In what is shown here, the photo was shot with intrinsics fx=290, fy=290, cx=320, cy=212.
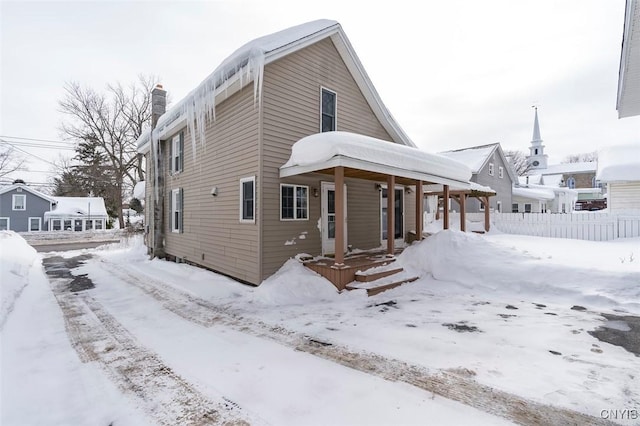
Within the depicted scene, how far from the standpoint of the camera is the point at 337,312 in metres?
5.13

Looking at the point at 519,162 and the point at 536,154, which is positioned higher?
the point at 536,154

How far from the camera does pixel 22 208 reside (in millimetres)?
27641

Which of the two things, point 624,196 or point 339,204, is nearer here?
point 339,204

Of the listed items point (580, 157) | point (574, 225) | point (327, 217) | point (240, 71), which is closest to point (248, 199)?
point (327, 217)

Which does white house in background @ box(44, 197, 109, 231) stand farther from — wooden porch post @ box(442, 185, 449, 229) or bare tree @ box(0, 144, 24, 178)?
wooden porch post @ box(442, 185, 449, 229)

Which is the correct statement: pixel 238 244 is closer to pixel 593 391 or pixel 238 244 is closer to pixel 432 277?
pixel 432 277

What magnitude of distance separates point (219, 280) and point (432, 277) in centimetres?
538

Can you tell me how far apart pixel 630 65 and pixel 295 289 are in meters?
7.20

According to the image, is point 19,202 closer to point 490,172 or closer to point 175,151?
point 175,151

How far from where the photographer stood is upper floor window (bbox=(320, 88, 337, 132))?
328 inches

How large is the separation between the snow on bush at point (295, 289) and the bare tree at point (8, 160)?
1348 inches

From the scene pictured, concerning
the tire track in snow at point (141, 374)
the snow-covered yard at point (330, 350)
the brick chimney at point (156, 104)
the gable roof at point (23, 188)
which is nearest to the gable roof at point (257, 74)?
the brick chimney at point (156, 104)

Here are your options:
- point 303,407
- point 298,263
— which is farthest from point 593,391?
point 298,263

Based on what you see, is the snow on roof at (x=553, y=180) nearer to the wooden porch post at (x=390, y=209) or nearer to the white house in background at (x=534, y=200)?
the white house in background at (x=534, y=200)
